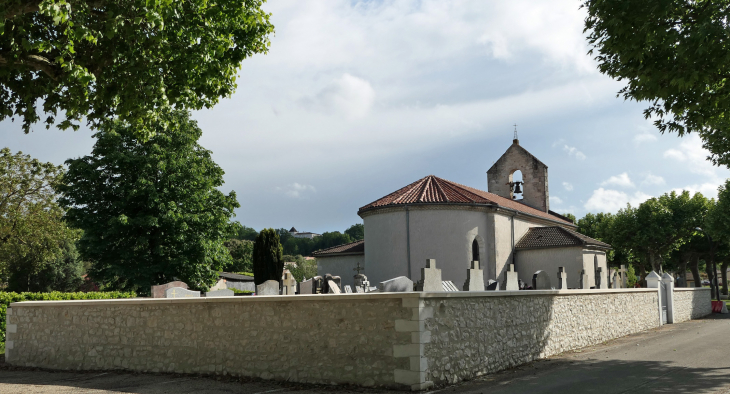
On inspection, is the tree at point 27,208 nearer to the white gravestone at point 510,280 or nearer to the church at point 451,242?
the church at point 451,242

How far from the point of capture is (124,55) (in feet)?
33.7

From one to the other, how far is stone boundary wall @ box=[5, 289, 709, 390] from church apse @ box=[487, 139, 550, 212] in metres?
22.8

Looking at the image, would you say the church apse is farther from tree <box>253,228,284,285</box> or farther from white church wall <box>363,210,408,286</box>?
tree <box>253,228,284,285</box>

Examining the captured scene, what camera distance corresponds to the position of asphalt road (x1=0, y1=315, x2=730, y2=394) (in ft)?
31.2

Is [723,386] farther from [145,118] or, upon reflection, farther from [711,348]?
[145,118]

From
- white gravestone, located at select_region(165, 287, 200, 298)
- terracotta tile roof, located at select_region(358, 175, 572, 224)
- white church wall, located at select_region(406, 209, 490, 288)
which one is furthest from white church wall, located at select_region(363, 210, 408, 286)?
white gravestone, located at select_region(165, 287, 200, 298)

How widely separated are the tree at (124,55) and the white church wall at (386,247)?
612 inches

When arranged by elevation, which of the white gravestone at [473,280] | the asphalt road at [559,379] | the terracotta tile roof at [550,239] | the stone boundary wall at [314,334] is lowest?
the asphalt road at [559,379]

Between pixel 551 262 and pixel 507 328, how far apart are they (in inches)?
764

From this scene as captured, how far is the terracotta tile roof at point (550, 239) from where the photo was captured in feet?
96.5

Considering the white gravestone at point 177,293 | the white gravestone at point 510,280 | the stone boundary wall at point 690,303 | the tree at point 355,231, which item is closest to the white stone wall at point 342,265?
the white gravestone at point 177,293

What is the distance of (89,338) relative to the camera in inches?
537

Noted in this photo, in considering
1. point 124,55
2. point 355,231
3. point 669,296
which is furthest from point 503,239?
point 355,231

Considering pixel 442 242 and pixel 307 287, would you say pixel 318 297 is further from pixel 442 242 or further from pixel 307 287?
pixel 442 242
